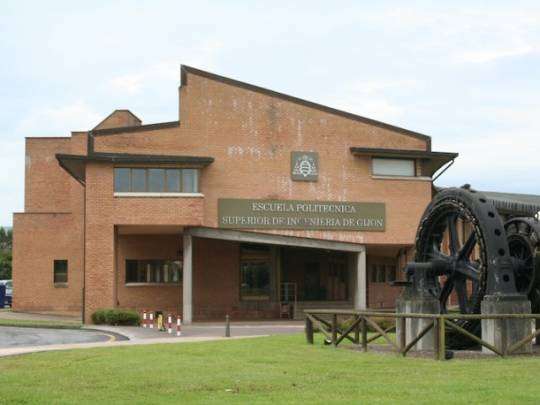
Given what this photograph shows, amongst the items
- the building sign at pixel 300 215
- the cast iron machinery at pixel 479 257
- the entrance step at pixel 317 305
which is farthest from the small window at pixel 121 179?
the cast iron machinery at pixel 479 257

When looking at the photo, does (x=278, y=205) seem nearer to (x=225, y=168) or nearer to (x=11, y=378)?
(x=225, y=168)

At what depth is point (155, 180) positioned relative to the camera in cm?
4006

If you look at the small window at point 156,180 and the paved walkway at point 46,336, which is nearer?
the paved walkway at point 46,336

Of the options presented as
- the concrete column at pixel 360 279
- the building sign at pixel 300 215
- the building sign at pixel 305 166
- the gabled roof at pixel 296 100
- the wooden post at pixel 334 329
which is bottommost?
the wooden post at pixel 334 329

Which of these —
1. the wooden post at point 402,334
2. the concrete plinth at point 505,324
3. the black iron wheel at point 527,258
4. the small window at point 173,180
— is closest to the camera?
the concrete plinth at point 505,324

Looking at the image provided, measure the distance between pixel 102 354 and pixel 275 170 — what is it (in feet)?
76.3

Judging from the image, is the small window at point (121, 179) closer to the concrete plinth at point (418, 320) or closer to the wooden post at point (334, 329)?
the wooden post at point (334, 329)

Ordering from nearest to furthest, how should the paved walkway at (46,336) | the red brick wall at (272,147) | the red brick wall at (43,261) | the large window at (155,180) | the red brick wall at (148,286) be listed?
the paved walkway at (46,336), the large window at (155,180), the red brick wall at (272,147), the red brick wall at (148,286), the red brick wall at (43,261)

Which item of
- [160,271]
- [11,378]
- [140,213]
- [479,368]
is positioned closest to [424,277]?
[479,368]

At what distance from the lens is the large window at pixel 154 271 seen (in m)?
44.9

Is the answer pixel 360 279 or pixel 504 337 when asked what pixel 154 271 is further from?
pixel 504 337

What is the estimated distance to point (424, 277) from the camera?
22.1m

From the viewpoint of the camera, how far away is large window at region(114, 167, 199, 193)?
39.8m

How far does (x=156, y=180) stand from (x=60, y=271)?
14095 mm
